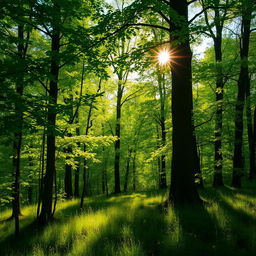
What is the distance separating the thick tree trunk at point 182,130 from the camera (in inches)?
230

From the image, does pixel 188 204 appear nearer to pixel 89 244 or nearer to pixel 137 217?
pixel 137 217

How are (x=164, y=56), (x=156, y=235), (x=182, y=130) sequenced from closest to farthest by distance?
(x=156, y=235), (x=182, y=130), (x=164, y=56)

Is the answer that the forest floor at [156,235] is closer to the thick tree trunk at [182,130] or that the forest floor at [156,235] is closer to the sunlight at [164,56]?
the thick tree trunk at [182,130]

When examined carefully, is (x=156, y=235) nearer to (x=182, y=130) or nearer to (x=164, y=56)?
(x=182, y=130)

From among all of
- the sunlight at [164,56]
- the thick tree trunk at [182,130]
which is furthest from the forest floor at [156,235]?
the sunlight at [164,56]

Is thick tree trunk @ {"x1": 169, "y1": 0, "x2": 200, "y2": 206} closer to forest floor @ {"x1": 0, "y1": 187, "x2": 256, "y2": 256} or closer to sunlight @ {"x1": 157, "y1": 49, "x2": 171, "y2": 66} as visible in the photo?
sunlight @ {"x1": 157, "y1": 49, "x2": 171, "y2": 66}

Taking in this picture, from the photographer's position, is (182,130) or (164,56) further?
(164,56)

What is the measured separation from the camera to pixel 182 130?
20.1 feet

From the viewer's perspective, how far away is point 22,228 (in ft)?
22.7

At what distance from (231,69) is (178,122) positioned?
546 cm

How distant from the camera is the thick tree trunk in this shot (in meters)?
5.85

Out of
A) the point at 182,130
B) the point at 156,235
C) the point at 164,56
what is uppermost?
the point at 164,56

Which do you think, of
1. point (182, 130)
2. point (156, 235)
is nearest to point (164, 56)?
point (182, 130)

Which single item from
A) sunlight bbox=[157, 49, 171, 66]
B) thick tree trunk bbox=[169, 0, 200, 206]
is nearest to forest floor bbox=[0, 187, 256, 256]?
thick tree trunk bbox=[169, 0, 200, 206]
